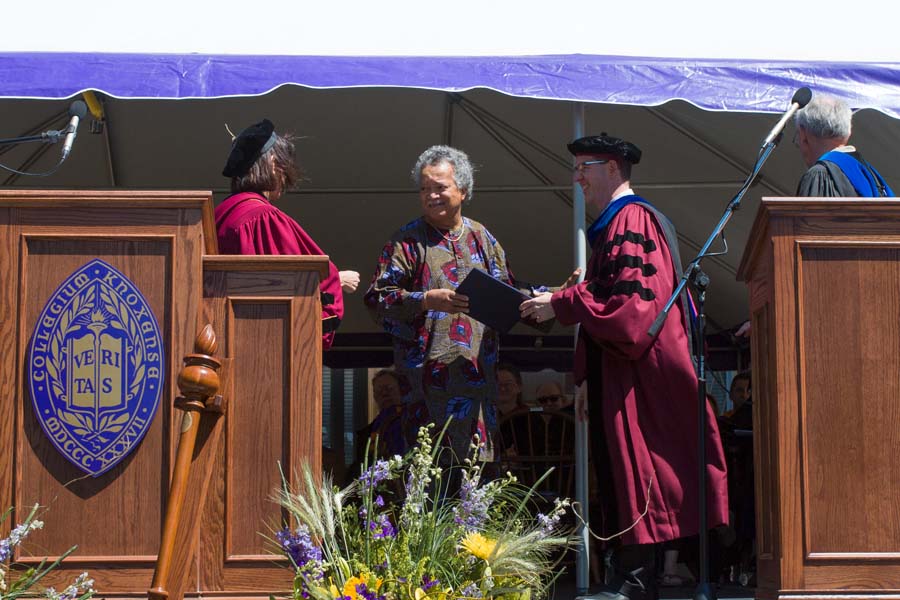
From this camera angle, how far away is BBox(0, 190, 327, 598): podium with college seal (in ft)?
12.0

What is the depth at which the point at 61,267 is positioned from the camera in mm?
3768

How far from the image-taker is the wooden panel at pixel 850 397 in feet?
12.3

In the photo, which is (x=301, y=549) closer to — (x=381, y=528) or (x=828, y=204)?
(x=381, y=528)

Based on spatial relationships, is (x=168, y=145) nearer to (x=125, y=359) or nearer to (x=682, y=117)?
(x=682, y=117)

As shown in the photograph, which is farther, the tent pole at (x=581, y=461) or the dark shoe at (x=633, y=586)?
the tent pole at (x=581, y=461)

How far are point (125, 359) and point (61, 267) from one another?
0.34 metres

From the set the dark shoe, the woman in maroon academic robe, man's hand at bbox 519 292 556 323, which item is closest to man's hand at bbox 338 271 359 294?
the woman in maroon academic robe

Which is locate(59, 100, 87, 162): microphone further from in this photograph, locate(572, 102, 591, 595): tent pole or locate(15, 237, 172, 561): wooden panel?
locate(572, 102, 591, 595): tent pole

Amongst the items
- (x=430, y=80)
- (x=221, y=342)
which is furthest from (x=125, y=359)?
(x=430, y=80)

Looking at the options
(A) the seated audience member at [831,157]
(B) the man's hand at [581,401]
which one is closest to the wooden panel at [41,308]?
(B) the man's hand at [581,401]

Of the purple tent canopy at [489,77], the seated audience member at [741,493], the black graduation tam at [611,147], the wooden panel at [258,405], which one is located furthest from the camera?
the seated audience member at [741,493]

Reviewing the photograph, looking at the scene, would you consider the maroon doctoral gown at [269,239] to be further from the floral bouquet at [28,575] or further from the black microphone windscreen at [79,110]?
the floral bouquet at [28,575]

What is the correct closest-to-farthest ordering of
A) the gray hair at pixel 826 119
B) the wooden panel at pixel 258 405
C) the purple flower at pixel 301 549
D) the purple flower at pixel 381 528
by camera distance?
the purple flower at pixel 301 549
the purple flower at pixel 381 528
the wooden panel at pixel 258 405
the gray hair at pixel 826 119

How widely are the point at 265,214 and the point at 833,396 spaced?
2.04 meters
